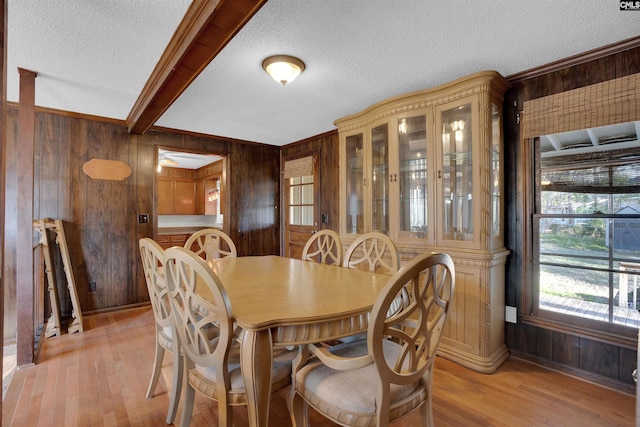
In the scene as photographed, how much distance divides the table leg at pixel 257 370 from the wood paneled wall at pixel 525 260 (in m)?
2.16

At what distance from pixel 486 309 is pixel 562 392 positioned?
0.62 metres

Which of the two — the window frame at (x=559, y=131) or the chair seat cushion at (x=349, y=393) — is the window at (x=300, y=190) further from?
the chair seat cushion at (x=349, y=393)

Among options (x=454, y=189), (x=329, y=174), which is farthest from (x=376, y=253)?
(x=329, y=174)

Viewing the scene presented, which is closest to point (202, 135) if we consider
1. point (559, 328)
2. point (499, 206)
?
point (499, 206)

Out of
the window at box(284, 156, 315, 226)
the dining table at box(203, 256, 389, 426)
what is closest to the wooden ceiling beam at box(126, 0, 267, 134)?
the dining table at box(203, 256, 389, 426)

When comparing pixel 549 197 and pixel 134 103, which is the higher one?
pixel 134 103

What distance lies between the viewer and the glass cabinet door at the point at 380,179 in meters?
2.93

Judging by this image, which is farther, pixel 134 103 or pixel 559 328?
pixel 134 103

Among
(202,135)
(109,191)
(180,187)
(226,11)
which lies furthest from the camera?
(180,187)

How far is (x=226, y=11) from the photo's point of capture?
1437mm

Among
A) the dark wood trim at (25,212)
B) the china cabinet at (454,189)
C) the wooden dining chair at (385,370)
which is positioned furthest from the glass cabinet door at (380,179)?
the dark wood trim at (25,212)

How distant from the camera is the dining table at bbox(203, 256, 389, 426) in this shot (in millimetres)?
1141

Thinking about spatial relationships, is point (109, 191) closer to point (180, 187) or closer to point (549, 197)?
point (180, 187)

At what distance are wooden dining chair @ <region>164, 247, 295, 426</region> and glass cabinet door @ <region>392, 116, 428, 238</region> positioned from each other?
1.68 meters
